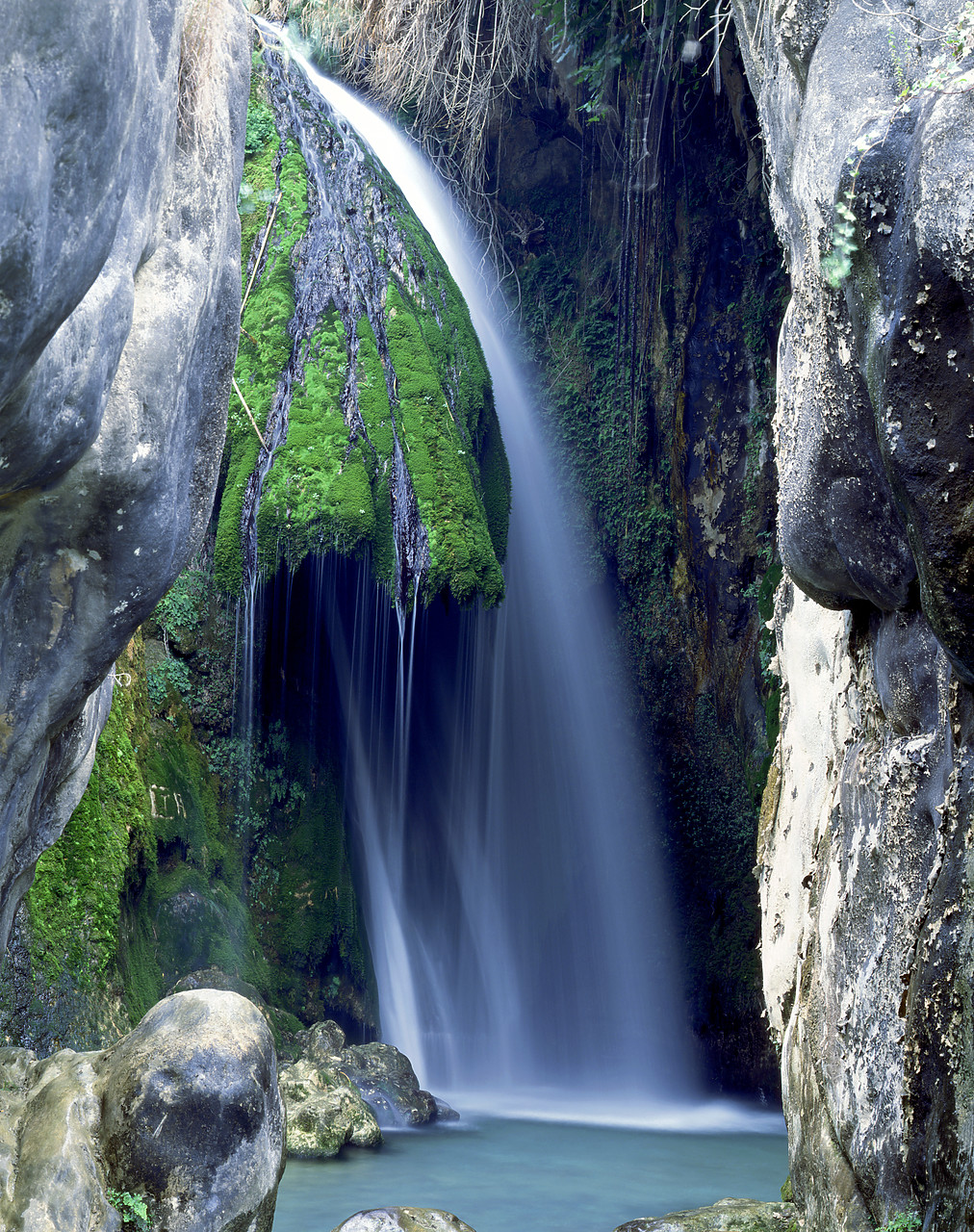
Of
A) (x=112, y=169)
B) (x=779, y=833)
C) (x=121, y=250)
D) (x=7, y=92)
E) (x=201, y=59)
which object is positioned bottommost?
(x=779, y=833)

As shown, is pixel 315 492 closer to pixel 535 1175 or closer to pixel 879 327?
pixel 535 1175

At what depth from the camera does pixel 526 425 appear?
11383 mm

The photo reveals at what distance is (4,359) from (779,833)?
13.5 ft

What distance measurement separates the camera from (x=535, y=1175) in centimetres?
666

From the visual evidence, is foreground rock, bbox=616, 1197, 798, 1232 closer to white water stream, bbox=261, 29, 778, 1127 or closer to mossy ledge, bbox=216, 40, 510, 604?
white water stream, bbox=261, 29, 778, 1127

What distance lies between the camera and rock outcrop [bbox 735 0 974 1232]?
105 inches

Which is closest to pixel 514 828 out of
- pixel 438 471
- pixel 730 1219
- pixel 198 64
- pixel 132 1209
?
pixel 438 471

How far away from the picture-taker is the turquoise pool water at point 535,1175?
19.4ft

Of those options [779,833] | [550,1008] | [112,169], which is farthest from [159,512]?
[550,1008]

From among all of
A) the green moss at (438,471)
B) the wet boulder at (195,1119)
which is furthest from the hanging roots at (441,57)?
the wet boulder at (195,1119)

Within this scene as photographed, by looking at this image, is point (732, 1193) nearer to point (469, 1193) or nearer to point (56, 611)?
point (469, 1193)

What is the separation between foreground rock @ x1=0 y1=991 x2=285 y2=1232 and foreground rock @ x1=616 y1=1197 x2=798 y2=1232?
1.98m

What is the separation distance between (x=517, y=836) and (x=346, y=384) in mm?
4555

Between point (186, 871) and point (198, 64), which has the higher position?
point (198, 64)
